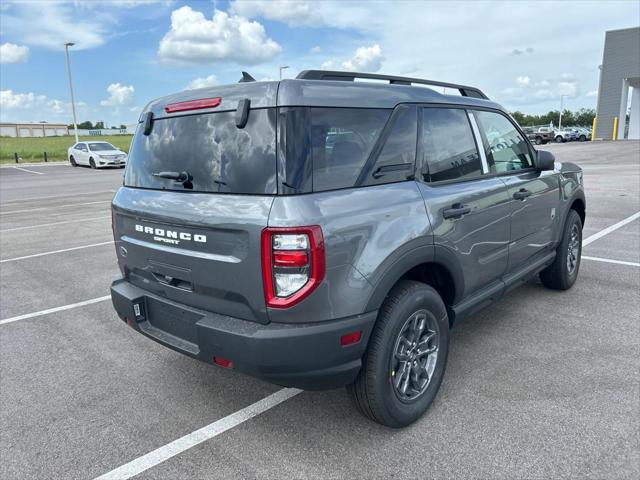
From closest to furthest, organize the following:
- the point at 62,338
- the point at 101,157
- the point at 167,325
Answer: the point at 167,325, the point at 62,338, the point at 101,157

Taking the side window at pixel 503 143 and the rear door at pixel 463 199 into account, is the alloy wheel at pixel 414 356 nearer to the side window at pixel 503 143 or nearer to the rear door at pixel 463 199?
the rear door at pixel 463 199

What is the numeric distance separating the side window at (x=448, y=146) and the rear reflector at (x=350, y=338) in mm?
1119

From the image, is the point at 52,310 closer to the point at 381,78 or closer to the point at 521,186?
the point at 381,78

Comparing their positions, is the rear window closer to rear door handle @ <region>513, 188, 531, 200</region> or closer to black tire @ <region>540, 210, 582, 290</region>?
rear door handle @ <region>513, 188, 531, 200</region>

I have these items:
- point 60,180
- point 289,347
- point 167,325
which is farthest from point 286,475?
point 60,180

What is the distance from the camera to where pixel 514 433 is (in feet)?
9.07

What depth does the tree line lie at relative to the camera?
3393 inches

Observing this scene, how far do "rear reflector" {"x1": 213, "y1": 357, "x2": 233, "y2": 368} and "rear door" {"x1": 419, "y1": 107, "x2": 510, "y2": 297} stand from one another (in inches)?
52.8

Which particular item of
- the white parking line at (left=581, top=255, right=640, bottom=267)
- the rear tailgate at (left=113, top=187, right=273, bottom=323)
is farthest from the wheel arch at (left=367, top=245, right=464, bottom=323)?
the white parking line at (left=581, top=255, right=640, bottom=267)

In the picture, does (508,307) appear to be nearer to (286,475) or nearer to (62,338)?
(286,475)

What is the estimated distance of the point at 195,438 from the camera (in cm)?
281

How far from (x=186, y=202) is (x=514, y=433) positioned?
2224 mm

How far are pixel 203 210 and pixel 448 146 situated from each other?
171 centimetres

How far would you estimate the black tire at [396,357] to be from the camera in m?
2.63
